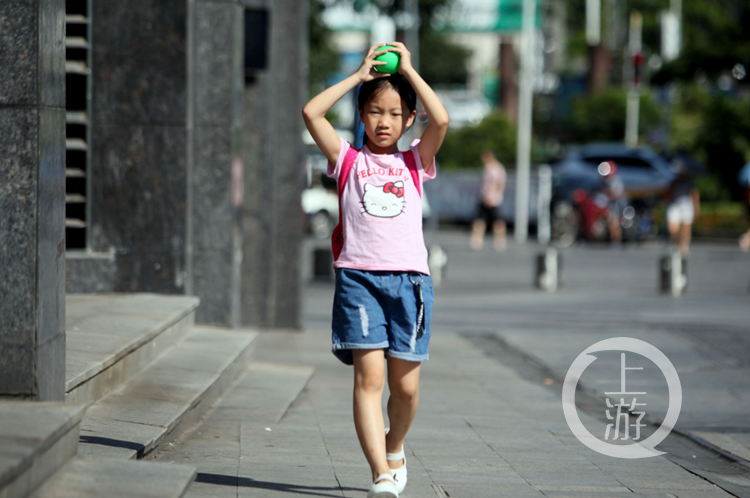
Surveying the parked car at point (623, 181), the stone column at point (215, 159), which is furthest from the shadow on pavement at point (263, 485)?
the parked car at point (623, 181)

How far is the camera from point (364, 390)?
4031 millimetres

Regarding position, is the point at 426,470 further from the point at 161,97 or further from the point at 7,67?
the point at 161,97

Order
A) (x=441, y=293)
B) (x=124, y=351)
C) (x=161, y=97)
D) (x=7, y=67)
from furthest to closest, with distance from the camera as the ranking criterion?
(x=441, y=293)
(x=161, y=97)
(x=124, y=351)
(x=7, y=67)

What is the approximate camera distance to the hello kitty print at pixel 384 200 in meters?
4.07

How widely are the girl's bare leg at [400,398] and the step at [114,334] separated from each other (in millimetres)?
1520

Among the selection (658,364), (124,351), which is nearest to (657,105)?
(658,364)

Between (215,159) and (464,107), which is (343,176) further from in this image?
(464,107)

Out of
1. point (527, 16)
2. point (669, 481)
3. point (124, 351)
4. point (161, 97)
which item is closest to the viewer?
point (669, 481)

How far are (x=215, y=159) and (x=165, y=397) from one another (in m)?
2.88

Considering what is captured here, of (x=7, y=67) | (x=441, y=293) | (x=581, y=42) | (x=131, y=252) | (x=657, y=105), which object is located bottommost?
(x=441, y=293)

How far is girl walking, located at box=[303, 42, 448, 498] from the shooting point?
158 inches

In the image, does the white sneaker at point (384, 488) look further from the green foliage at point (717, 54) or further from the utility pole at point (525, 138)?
the green foliage at point (717, 54)

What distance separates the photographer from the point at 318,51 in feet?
80.9

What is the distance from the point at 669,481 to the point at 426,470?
113 cm
